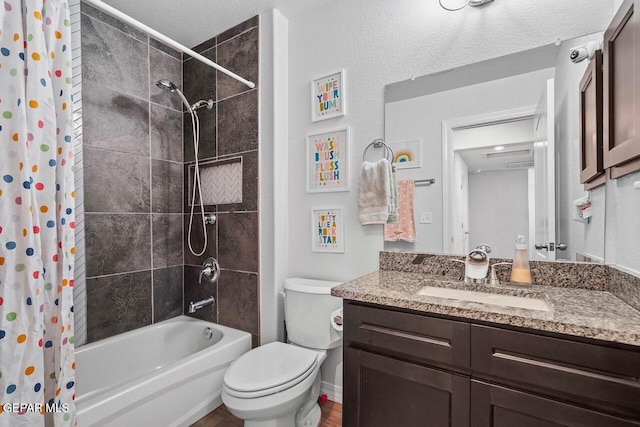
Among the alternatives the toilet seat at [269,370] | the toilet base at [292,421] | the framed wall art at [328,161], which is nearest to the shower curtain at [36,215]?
the toilet seat at [269,370]

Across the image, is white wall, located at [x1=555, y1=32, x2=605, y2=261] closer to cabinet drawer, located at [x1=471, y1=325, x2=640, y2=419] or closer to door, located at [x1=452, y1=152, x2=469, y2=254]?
door, located at [x1=452, y1=152, x2=469, y2=254]

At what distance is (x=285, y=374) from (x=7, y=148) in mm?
1354

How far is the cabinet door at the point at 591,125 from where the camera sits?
1.10 metres

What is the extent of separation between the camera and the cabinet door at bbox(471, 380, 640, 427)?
0.76 meters

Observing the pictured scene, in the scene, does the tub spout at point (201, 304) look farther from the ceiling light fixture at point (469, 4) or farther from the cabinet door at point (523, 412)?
the ceiling light fixture at point (469, 4)

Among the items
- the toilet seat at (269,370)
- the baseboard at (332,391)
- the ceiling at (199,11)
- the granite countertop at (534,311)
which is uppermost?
the ceiling at (199,11)

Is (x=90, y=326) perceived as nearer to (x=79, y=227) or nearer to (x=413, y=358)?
(x=79, y=227)

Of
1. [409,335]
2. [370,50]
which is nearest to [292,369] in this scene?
[409,335]

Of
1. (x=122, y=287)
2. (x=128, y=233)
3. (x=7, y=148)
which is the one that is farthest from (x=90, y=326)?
(x=7, y=148)

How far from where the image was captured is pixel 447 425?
3.11ft

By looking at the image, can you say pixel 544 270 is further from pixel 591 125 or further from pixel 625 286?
pixel 591 125

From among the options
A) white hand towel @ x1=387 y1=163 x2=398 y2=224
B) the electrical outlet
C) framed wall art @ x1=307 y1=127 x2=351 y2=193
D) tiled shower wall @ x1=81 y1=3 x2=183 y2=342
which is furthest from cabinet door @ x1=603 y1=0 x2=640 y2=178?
tiled shower wall @ x1=81 y1=3 x2=183 y2=342

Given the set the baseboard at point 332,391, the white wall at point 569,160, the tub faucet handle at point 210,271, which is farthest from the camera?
the tub faucet handle at point 210,271

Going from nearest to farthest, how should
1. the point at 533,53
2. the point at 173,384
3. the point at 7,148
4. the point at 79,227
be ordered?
the point at 7,148
the point at 533,53
the point at 173,384
the point at 79,227
